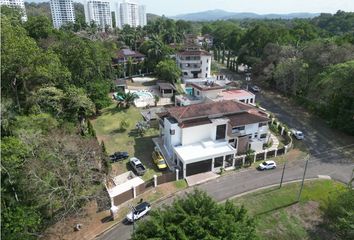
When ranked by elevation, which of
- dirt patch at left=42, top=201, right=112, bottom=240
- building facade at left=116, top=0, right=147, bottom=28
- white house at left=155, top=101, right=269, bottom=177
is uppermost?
building facade at left=116, top=0, right=147, bottom=28

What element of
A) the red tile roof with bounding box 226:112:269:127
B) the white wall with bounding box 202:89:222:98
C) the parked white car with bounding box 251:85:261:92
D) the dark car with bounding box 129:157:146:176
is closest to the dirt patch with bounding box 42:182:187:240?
the dark car with bounding box 129:157:146:176

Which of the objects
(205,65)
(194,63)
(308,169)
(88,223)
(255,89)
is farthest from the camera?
(205,65)

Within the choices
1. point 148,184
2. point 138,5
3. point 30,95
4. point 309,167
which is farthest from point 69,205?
point 138,5

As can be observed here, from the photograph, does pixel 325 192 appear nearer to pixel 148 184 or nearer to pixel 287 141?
pixel 287 141

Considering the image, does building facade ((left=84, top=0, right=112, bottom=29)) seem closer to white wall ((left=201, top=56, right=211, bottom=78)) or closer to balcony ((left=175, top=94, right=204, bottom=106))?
white wall ((left=201, top=56, right=211, bottom=78))

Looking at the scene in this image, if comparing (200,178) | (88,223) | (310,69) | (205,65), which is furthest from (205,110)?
(205,65)

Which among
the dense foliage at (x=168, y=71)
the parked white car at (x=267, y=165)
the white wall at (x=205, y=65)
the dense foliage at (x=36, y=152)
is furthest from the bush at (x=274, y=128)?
the white wall at (x=205, y=65)

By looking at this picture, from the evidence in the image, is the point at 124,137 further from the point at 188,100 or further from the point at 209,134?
the point at 209,134
